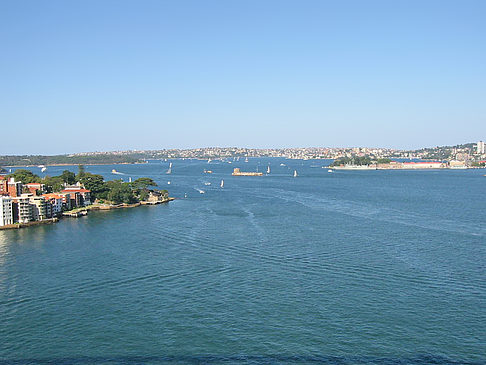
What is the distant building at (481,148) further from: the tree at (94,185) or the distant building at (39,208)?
the distant building at (39,208)

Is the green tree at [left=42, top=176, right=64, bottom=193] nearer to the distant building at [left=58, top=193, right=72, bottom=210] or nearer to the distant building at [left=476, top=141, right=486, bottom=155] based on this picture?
the distant building at [left=58, top=193, right=72, bottom=210]

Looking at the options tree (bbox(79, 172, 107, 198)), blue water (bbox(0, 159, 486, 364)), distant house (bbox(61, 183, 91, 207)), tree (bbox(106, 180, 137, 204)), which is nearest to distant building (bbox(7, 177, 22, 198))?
distant house (bbox(61, 183, 91, 207))

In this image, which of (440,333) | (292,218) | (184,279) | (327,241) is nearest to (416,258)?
(327,241)

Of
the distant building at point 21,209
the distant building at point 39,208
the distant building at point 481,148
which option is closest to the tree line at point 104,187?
the distant building at point 39,208

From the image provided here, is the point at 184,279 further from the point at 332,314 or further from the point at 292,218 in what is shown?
the point at 292,218

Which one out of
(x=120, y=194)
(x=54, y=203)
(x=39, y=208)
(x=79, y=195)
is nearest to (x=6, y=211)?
(x=39, y=208)

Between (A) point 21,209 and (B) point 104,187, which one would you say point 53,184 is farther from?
(A) point 21,209
